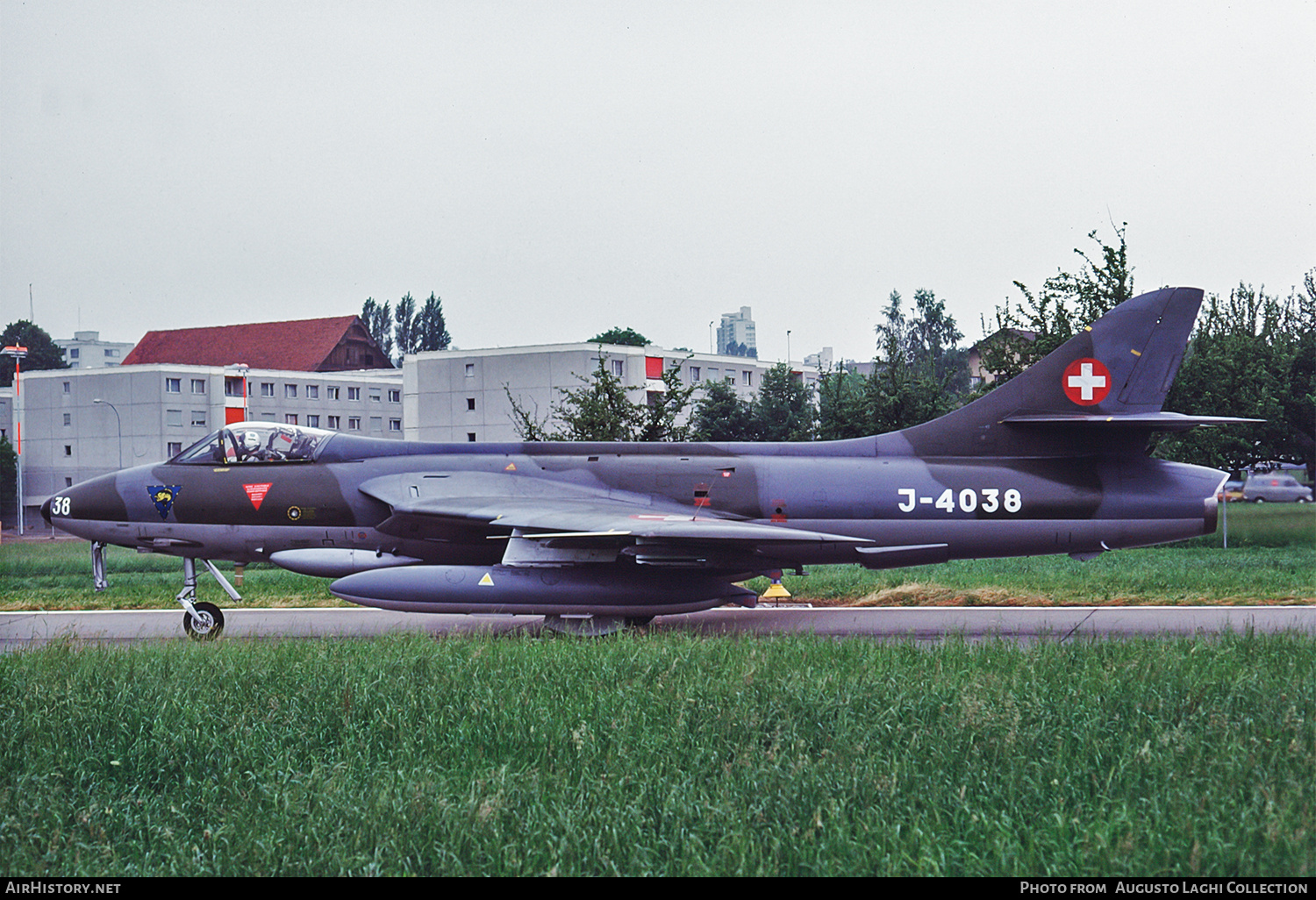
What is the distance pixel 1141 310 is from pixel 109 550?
29.6 metres

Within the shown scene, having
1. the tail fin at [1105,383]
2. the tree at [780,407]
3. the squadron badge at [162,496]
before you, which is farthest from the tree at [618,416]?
the tree at [780,407]

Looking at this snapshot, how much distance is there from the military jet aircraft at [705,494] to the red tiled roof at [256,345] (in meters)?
73.2

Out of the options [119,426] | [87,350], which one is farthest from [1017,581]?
[87,350]

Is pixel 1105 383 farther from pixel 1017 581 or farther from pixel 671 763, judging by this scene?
pixel 671 763

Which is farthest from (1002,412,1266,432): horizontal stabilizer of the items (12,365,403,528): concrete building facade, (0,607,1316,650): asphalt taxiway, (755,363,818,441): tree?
(12,365,403,528): concrete building facade

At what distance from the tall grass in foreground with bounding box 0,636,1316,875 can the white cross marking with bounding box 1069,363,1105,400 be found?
528cm

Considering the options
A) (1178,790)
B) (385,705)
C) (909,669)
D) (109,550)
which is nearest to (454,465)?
(385,705)

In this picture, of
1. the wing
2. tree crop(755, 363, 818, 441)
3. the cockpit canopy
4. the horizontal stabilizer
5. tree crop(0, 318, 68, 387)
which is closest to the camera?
the wing

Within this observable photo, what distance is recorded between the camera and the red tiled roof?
8394 centimetres

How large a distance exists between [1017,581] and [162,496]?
46.2ft

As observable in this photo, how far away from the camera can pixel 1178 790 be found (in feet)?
17.8

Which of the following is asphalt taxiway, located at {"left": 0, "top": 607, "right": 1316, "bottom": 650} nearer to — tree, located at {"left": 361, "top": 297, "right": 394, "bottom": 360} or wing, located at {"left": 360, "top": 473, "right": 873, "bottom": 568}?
wing, located at {"left": 360, "top": 473, "right": 873, "bottom": 568}

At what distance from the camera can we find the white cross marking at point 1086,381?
1373cm

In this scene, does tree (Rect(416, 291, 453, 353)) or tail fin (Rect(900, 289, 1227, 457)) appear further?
tree (Rect(416, 291, 453, 353))
